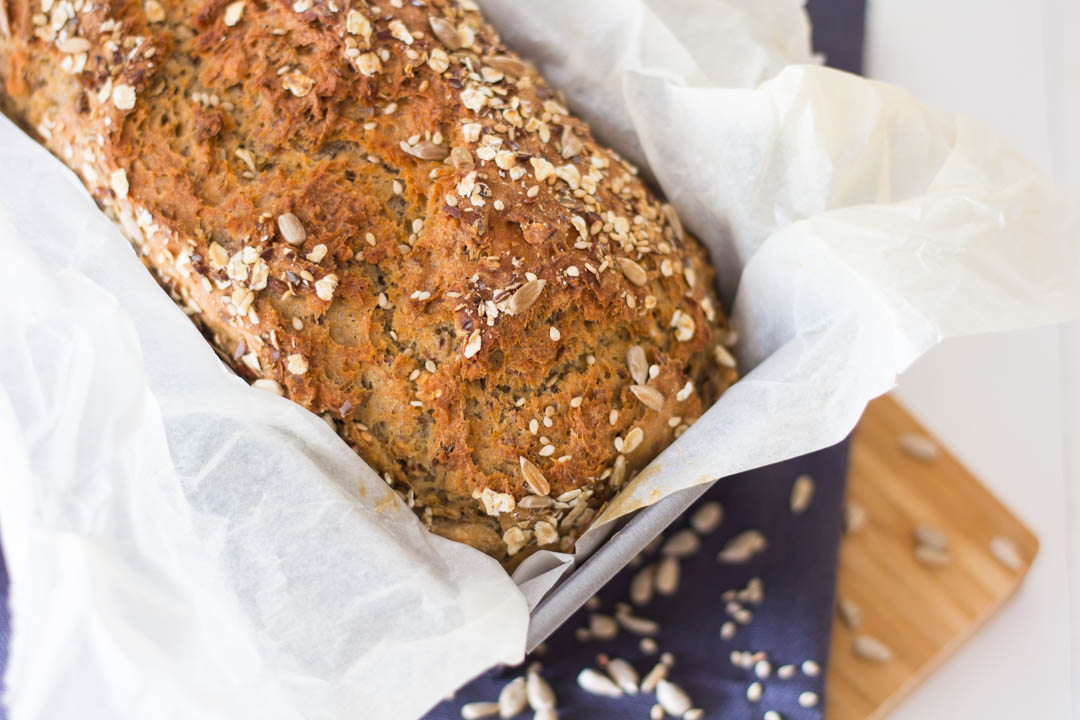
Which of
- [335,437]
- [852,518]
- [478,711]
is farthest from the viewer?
[852,518]

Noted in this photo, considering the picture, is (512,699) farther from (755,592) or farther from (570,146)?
(570,146)

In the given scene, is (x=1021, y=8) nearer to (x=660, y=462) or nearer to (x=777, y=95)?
(x=777, y=95)

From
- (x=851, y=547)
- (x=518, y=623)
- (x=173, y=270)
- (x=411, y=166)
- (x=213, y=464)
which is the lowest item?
(x=851, y=547)

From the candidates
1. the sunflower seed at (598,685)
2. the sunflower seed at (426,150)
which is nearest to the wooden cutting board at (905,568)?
the sunflower seed at (598,685)

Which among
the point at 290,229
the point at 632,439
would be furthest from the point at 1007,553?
the point at 290,229

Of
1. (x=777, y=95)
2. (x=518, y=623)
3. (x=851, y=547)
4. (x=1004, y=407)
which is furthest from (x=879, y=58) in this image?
(x=518, y=623)

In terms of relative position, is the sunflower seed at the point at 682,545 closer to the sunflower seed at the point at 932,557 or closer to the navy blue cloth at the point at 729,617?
the navy blue cloth at the point at 729,617
